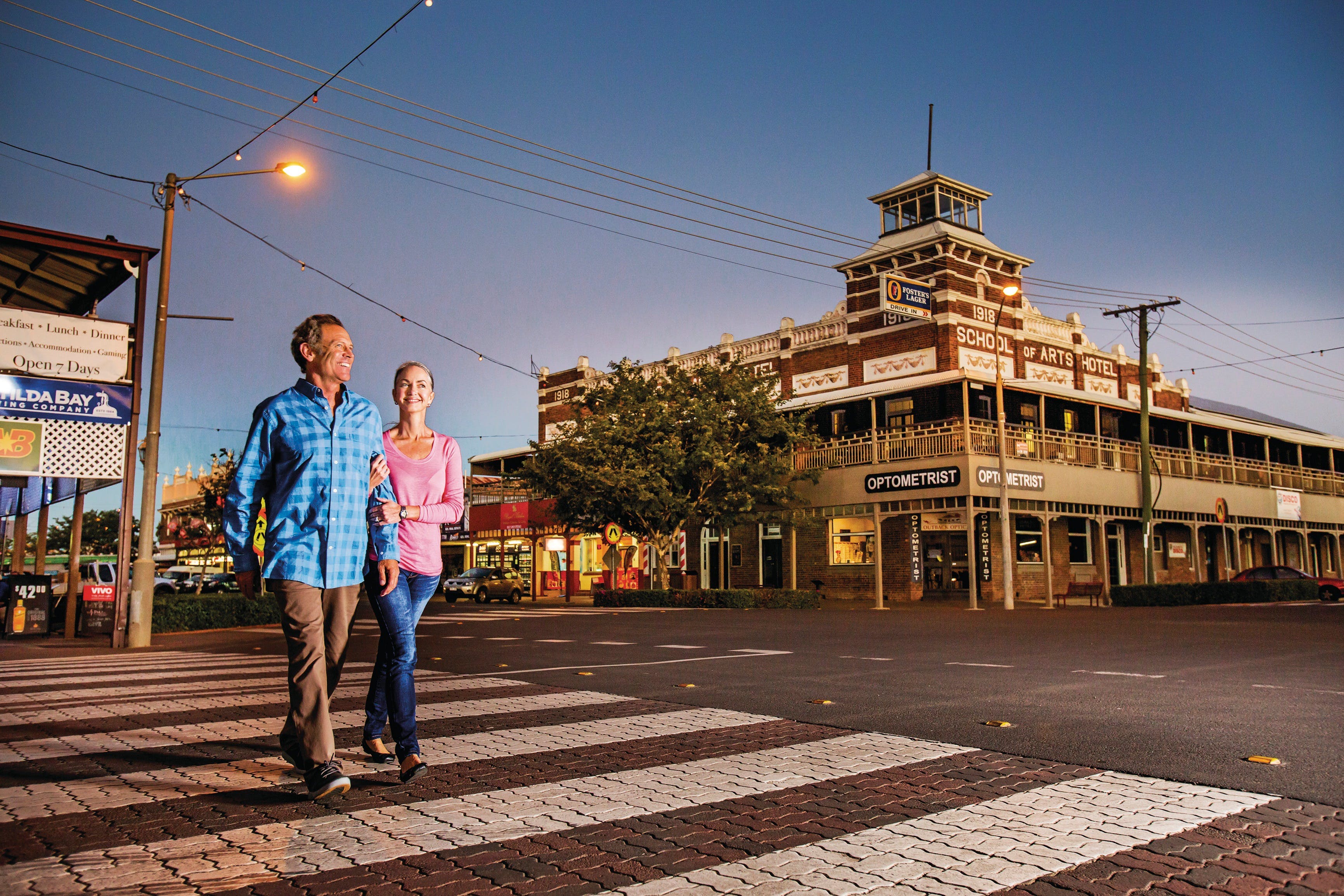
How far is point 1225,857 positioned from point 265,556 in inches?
151

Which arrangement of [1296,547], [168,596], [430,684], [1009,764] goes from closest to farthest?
1. [1009,764]
2. [430,684]
3. [168,596]
4. [1296,547]

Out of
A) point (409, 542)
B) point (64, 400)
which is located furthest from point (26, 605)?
point (409, 542)

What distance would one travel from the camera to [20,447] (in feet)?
48.3

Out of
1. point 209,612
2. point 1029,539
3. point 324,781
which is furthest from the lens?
Answer: point 1029,539

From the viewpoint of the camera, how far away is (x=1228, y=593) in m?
29.8

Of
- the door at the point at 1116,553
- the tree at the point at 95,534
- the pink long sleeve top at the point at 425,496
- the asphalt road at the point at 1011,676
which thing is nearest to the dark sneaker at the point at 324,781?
the pink long sleeve top at the point at 425,496

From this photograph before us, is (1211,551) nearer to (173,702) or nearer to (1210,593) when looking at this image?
(1210,593)

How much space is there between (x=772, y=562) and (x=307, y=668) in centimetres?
3224

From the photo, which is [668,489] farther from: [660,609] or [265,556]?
[265,556]

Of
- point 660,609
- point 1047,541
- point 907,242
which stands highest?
point 907,242

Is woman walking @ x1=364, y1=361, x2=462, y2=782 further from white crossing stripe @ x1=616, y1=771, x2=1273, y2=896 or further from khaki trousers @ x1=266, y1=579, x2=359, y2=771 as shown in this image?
white crossing stripe @ x1=616, y1=771, x2=1273, y2=896

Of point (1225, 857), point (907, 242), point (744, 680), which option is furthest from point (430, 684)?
point (907, 242)

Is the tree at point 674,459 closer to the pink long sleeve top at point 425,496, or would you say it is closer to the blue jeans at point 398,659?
the pink long sleeve top at point 425,496

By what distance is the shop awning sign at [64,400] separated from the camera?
14.3 meters
